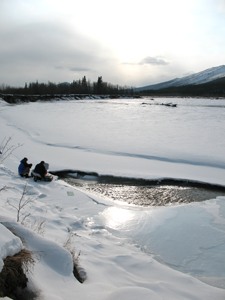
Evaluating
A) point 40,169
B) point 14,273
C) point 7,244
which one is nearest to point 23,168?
point 40,169

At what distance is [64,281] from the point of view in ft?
7.67

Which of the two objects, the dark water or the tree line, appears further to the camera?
the tree line

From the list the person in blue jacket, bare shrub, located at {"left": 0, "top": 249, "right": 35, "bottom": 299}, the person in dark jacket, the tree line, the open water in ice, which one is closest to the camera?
bare shrub, located at {"left": 0, "top": 249, "right": 35, "bottom": 299}

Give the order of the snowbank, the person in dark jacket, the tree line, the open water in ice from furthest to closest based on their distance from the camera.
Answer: the tree line < the person in dark jacket < the open water in ice < the snowbank

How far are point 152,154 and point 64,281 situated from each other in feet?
30.0

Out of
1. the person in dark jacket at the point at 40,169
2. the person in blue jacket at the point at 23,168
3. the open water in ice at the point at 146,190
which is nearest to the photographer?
the open water in ice at the point at 146,190

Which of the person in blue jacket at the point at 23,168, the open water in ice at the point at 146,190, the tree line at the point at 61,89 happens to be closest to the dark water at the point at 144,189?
the open water in ice at the point at 146,190

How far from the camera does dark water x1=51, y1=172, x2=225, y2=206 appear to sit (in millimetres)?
6672

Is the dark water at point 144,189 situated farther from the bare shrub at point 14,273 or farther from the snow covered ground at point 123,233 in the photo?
the bare shrub at point 14,273

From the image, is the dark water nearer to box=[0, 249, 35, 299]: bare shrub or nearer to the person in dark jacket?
the person in dark jacket

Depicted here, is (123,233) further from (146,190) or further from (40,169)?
(40,169)

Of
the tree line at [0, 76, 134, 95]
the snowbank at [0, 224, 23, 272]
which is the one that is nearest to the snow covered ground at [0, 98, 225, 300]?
the snowbank at [0, 224, 23, 272]

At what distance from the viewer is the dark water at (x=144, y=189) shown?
21.9ft

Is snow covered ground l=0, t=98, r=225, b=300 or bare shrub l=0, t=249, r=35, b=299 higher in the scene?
bare shrub l=0, t=249, r=35, b=299
